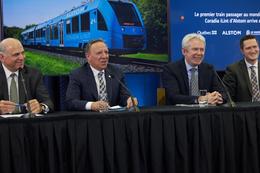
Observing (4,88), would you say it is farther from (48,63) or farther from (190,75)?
(190,75)

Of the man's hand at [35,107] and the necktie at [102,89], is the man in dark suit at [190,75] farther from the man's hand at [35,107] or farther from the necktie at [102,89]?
the man's hand at [35,107]

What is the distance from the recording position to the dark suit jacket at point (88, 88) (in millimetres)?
2961

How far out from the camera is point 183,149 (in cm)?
233

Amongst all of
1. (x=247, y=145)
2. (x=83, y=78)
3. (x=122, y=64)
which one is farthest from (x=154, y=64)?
(x=247, y=145)

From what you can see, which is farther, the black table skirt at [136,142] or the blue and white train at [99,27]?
the blue and white train at [99,27]

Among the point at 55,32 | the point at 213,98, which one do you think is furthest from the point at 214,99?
the point at 55,32

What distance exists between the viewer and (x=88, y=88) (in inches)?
119

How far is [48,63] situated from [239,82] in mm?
1937

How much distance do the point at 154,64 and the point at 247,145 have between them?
1.99 m

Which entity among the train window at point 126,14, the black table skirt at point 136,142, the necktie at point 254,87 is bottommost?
the black table skirt at point 136,142

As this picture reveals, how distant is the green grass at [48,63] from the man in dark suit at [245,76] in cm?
163

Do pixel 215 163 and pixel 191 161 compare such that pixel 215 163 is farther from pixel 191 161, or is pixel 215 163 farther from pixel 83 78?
pixel 83 78

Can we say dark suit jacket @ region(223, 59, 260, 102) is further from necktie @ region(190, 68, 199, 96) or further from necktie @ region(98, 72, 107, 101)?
necktie @ region(98, 72, 107, 101)

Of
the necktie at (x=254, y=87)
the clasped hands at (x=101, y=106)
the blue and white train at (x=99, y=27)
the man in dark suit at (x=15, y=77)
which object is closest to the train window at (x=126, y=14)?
the blue and white train at (x=99, y=27)
